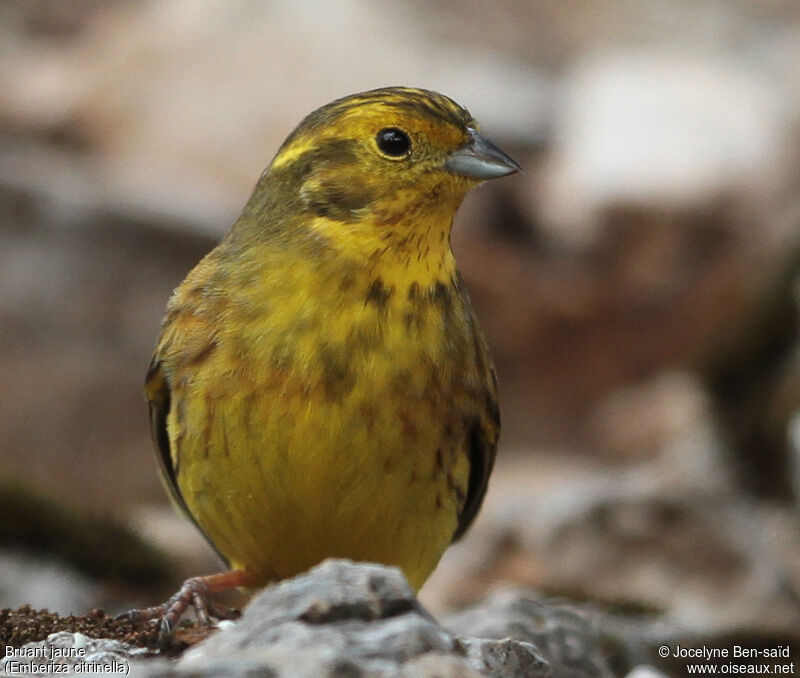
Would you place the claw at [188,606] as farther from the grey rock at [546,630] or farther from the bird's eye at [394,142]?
the bird's eye at [394,142]

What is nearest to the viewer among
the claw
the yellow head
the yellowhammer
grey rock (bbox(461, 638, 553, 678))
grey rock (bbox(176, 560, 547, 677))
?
grey rock (bbox(176, 560, 547, 677))

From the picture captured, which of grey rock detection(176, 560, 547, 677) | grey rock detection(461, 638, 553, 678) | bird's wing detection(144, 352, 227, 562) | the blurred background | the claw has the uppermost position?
the blurred background

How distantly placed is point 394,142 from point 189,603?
4.54 ft

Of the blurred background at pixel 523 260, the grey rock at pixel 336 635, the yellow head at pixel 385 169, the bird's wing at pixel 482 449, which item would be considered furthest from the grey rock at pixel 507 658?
the blurred background at pixel 523 260

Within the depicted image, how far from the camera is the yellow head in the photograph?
4.22 m

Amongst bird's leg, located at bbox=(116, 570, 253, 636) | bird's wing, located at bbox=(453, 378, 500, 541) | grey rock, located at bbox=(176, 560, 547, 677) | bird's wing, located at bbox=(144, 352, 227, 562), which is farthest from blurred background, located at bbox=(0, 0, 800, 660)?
grey rock, located at bbox=(176, 560, 547, 677)

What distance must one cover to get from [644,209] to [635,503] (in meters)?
4.28

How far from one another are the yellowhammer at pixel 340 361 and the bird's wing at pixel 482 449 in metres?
0.01

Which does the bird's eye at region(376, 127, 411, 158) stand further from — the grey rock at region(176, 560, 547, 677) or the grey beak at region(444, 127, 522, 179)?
the grey rock at region(176, 560, 547, 677)

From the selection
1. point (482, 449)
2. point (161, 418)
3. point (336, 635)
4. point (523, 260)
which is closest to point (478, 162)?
point (482, 449)

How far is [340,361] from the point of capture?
4.05 m

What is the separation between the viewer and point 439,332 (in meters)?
4.24

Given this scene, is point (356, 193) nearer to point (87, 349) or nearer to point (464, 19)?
point (87, 349)

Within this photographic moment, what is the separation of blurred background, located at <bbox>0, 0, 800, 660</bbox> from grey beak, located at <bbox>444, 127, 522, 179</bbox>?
2159 millimetres
